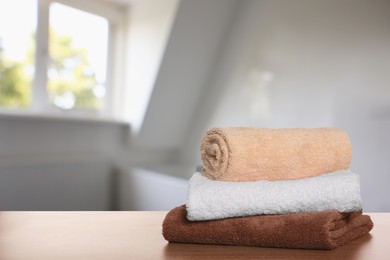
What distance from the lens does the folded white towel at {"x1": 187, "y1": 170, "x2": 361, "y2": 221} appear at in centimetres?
50

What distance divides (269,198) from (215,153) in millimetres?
108

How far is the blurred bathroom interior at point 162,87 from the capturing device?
187 cm

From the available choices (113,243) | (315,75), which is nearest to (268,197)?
(113,243)

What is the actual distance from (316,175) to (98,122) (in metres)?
2.05

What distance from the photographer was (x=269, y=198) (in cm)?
50

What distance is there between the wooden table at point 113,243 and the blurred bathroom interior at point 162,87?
1.32m

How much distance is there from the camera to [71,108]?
8.26ft

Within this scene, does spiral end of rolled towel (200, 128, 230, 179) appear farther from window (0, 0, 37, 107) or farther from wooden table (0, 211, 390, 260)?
window (0, 0, 37, 107)

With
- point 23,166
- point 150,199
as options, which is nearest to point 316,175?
point 150,199

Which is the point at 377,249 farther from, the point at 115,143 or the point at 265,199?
the point at 115,143

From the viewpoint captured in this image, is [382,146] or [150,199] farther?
[150,199]

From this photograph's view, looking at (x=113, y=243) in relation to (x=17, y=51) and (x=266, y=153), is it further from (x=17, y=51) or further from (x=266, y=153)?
(x=17, y=51)

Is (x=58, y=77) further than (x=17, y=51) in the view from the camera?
Yes

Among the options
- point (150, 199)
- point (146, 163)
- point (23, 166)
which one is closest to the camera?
point (23, 166)
